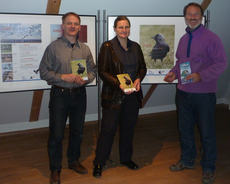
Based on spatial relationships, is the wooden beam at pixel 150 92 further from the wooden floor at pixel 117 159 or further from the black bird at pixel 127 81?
the black bird at pixel 127 81

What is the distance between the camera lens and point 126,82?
241 centimetres

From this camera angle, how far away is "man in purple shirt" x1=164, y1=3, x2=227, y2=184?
7.80 ft

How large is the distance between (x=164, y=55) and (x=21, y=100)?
2155mm

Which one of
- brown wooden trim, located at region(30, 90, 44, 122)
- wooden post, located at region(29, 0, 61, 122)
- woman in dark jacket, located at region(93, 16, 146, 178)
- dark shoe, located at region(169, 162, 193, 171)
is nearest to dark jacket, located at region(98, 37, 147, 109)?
woman in dark jacket, located at region(93, 16, 146, 178)

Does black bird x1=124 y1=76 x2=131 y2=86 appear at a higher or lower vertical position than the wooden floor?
higher

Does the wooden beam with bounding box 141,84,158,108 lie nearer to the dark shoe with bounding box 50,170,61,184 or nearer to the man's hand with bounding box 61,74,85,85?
the man's hand with bounding box 61,74,85,85

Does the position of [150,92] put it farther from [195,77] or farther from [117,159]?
[195,77]

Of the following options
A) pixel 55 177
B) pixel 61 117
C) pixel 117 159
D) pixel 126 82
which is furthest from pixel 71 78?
pixel 117 159

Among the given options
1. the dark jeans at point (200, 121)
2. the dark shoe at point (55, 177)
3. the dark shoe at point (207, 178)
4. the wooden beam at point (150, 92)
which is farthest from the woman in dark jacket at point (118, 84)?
the wooden beam at point (150, 92)

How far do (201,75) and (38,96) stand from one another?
7.71 ft

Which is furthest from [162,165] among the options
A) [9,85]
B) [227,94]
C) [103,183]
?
[227,94]

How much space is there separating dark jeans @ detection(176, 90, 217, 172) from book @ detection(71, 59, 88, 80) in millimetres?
1010

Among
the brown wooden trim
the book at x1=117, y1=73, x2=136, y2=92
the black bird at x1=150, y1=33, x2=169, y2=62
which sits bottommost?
the brown wooden trim

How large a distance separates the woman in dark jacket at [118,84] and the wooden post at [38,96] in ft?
3.65
